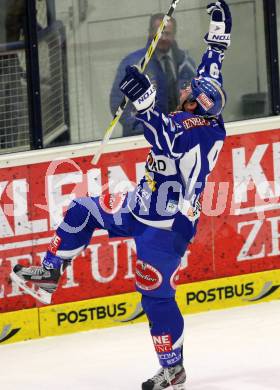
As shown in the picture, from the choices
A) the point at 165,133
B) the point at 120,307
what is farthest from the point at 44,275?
the point at 120,307

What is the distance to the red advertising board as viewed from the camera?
24.9ft

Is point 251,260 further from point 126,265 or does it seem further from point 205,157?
point 205,157

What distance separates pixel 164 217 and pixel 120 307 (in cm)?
149

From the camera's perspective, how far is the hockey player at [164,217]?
21.2 ft

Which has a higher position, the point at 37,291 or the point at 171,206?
the point at 171,206

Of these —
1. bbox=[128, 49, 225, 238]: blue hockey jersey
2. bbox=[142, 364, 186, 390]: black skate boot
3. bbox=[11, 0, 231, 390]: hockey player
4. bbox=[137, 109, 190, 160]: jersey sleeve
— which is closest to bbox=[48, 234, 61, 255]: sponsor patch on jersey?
bbox=[11, 0, 231, 390]: hockey player

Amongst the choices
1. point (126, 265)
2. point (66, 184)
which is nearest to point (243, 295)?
point (126, 265)

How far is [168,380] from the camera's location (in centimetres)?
670

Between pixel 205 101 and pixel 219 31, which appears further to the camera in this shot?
→ pixel 219 31

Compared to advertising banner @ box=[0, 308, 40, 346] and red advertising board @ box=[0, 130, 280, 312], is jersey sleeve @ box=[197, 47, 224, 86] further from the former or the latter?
advertising banner @ box=[0, 308, 40, 346]

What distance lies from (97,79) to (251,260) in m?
1.40

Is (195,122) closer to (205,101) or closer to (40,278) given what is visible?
(205,101)

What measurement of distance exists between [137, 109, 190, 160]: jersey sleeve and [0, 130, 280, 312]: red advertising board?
1.38 metres

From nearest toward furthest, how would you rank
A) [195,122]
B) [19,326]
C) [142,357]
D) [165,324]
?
[195,122], [165,324], [142,357], [19,326]
